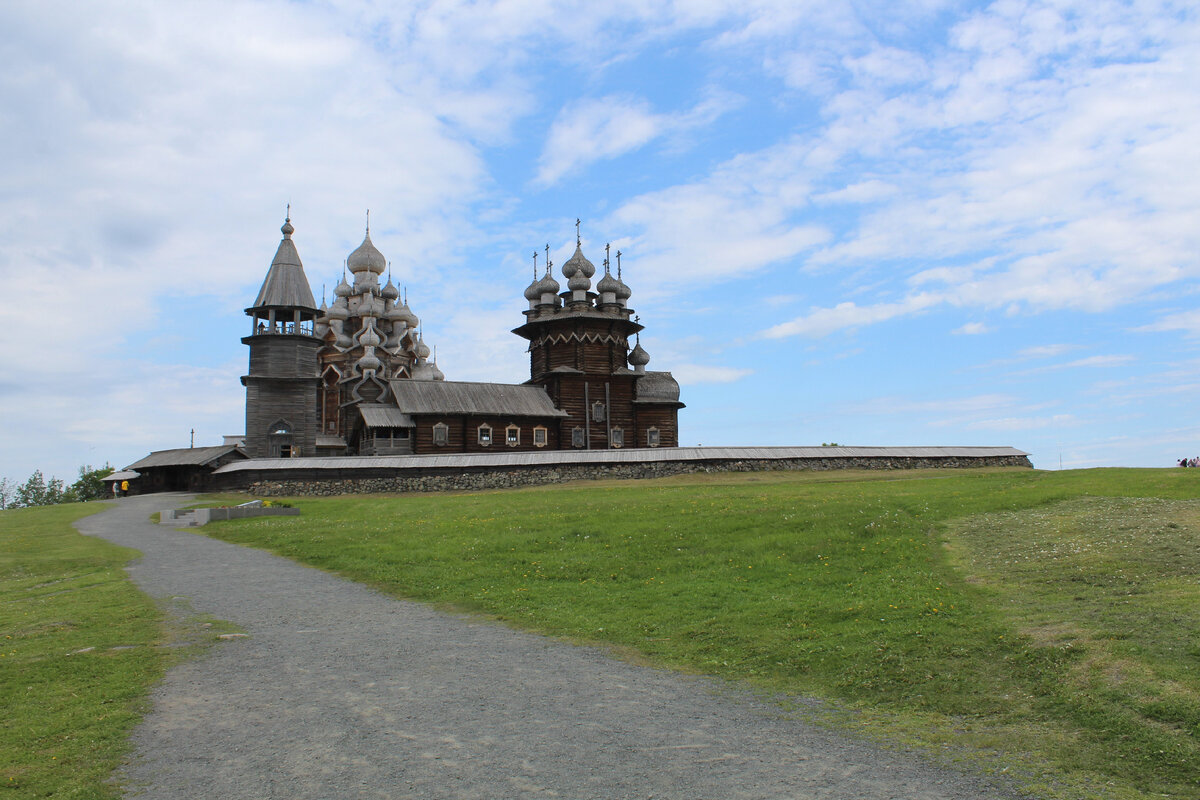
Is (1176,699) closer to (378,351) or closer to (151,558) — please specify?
(151,558)

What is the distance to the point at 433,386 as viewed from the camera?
5138cm

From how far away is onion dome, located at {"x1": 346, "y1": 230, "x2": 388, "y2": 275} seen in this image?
225ft

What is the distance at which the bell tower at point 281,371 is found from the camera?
49.1m

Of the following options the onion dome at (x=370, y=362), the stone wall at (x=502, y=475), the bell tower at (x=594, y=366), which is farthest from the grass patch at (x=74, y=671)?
the onion dome at (x=370, y=362)

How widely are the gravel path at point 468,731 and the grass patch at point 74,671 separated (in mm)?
349

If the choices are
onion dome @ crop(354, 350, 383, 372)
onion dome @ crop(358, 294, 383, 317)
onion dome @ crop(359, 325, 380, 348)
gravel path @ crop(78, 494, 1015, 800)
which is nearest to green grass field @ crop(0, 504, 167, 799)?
gravel path @ crop(78, 494, 1015, 800)

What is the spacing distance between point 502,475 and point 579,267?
20.5 metres

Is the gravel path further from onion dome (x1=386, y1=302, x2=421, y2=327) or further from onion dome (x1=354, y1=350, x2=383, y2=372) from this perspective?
onion dome (x1=386, y1=302, x2=421, y2=327)

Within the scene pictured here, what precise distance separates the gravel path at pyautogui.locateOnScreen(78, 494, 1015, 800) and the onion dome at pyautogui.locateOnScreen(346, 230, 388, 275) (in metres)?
60.1

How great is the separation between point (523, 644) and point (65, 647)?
618cm

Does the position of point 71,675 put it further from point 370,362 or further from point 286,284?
point 370,362

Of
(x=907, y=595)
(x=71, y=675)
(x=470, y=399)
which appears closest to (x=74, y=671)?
(x=71, y=675)

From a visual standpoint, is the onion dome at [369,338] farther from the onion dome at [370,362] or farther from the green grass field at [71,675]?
the green grass field at [71,675]

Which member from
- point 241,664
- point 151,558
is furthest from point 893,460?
point 241,664
